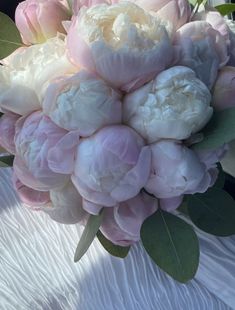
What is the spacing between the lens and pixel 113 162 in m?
0.46

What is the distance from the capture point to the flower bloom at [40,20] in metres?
0.56

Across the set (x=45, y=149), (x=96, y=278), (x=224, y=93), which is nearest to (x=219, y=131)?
(x=224, y=93)

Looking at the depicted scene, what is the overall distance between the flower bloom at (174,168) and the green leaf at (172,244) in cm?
5

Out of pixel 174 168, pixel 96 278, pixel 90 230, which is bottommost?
pixel 96 278

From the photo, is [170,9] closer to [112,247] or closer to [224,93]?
[224,93]

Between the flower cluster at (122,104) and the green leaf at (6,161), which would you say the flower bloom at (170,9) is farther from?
the green leaf at (6,161)

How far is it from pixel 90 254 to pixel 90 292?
6 centimetres

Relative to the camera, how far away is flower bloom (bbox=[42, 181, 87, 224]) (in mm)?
541

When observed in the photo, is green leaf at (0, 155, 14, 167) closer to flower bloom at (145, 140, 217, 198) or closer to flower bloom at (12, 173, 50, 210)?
flower bloom at (12, 173, 50, 210)

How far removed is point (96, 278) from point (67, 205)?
0.20m

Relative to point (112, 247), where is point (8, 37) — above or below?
above

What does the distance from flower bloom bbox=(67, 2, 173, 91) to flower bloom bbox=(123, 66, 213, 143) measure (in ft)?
0.05

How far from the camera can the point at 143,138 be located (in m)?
0.49

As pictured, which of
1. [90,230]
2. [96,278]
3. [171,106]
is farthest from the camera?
[96,278]
